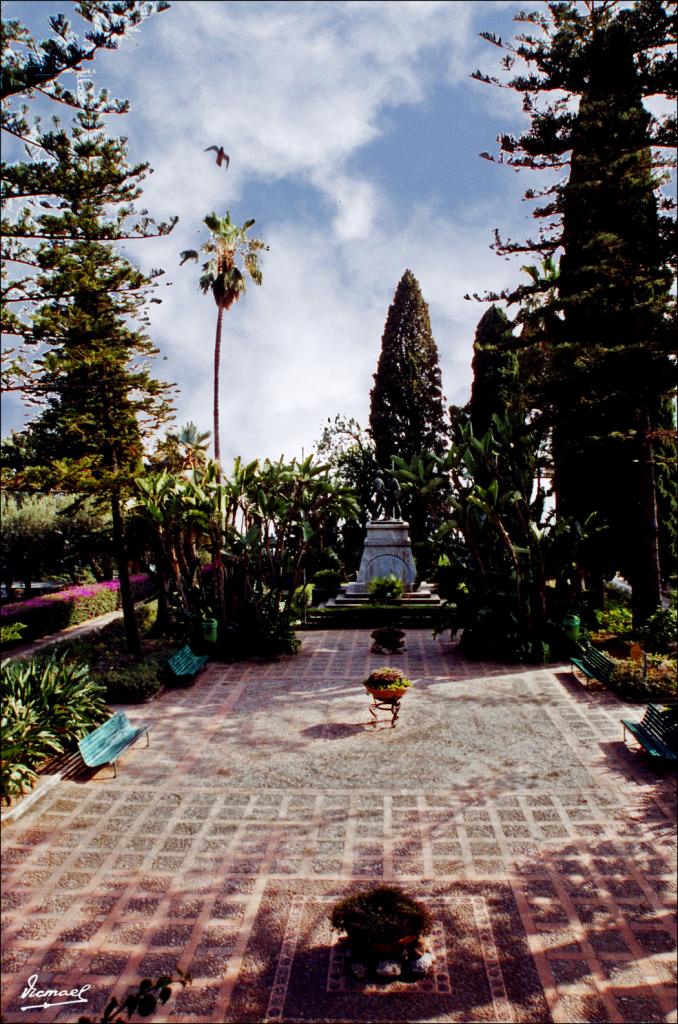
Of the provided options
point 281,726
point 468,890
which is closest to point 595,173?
point 281,726

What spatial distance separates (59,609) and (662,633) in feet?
57.3

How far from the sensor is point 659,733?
8.41 metres

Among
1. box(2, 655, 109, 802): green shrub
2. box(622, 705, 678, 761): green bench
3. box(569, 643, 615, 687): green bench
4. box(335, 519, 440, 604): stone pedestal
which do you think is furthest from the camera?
box(335, 519, 440, 604): stone pedestal

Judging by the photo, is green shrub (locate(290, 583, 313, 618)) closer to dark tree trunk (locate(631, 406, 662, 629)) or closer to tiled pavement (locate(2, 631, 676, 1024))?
tiled pavement (locate(2, 631, 676, 1024))

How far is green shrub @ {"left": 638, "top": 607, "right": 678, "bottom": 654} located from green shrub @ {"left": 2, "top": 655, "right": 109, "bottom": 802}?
29.7 ft

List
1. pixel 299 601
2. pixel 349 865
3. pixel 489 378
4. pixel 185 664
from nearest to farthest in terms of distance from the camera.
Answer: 1. pixel 349 865
2. pixel 185 664
3. pixel 299 601
4. pixel 489 378

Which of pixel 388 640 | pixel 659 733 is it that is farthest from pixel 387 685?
pixel 388 640

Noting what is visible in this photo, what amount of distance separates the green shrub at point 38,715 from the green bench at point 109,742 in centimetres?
42

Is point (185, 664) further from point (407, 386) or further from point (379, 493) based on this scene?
point (407, 386)

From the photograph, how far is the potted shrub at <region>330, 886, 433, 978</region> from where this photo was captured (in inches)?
188

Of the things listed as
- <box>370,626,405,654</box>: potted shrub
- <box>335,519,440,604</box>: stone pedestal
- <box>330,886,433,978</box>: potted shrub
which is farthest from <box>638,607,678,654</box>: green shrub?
<box>335,519,440,604</box>: stone pedestal

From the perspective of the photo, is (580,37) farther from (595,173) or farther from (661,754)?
(661,754)

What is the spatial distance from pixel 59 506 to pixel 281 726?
21.0 m

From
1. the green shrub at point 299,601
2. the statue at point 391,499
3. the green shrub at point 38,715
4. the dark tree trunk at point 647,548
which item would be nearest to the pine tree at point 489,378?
the statue at point 391,499
